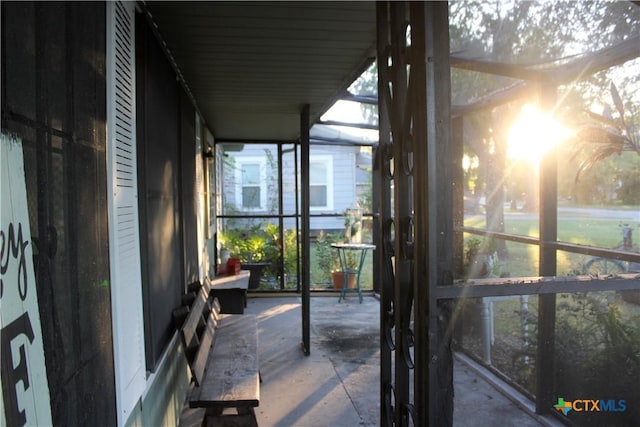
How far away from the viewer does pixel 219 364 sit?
105 inches

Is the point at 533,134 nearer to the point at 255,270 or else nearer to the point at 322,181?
the point at 255,270

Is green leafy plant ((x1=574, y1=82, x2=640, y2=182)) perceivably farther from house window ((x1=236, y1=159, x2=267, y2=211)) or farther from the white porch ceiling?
house window ((x1=236, y1=159, x2=267, y2=211))

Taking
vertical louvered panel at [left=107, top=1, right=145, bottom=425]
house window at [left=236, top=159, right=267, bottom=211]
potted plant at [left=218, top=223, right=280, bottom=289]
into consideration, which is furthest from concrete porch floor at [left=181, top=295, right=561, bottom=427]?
house window at [left=236, top=159, right=267, bottom=211]

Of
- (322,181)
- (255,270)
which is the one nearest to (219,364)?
(255,270)

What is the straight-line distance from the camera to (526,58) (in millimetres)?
2729

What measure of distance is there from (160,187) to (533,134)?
7.56 feet

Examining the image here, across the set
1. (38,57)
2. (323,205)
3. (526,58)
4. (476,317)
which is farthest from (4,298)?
(323,205)

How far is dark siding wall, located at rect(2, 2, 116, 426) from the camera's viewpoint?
32.9 inches

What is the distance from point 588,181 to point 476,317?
1608mm

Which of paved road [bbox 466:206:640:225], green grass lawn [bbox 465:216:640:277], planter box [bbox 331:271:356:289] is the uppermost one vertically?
paved road [bbox 466:206:640:225]

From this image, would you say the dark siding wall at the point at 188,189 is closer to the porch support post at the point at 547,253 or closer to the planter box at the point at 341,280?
the porch support post at the point at 547,253

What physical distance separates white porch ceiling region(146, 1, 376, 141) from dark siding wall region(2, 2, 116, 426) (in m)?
0.86

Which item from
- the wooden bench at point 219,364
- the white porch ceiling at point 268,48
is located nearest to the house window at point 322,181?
the white porch ceiling at point 268,48

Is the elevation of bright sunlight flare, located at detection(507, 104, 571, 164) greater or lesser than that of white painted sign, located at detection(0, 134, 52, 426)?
greater
